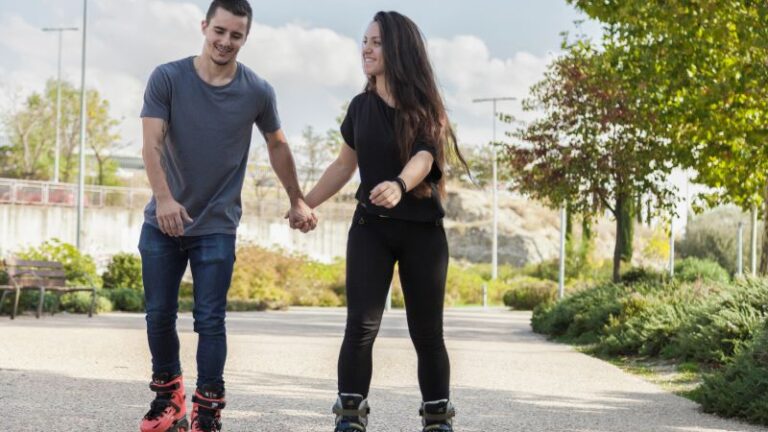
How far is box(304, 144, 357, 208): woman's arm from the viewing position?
4.80 meters

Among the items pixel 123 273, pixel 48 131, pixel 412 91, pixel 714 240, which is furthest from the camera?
pixel 48 131

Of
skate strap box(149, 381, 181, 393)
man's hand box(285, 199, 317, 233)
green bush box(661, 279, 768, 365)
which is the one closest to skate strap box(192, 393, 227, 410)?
skate strap box(149, 381, 181, 393)

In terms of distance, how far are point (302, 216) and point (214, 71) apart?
738 millimetres

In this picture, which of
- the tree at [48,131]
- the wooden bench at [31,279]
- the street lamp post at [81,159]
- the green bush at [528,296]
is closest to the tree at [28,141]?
the tree at [48,131]

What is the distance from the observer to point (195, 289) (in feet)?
16.0

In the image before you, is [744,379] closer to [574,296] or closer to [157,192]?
[157,192]

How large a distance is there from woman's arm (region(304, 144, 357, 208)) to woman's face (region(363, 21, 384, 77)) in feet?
1.17

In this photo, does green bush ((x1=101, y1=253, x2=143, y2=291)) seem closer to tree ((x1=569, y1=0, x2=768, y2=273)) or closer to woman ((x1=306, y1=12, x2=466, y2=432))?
tree ((x1=569, y1=0, x2=768, y2=273))

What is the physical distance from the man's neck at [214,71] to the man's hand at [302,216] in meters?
0.63

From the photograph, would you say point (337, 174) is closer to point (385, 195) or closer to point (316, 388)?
point (385, 195)

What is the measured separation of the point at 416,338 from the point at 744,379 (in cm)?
315

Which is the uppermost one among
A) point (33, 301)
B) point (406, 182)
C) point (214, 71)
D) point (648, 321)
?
point (214, 71)

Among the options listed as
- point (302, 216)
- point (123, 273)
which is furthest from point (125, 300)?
point (302, 216)

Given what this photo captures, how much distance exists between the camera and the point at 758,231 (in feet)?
161
